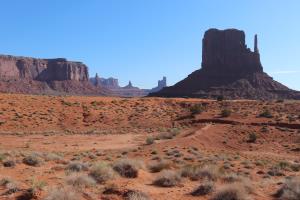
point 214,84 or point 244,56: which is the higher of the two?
point 244,56

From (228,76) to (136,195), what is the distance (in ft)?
406

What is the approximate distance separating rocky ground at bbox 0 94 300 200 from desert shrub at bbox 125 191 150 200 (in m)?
0.07

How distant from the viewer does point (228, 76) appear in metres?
132

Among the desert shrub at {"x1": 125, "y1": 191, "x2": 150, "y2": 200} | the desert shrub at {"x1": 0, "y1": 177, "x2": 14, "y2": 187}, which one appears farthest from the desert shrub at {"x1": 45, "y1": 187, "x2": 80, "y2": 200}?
the desert shrub at {"x1": 0, "y1": 177, "x2": 14, "y2": 187}

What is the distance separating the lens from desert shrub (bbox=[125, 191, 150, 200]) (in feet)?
36.5

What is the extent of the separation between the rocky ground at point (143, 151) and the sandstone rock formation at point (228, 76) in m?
50.1

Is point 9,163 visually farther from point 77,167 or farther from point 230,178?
point 230,178

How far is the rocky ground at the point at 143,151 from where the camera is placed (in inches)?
504

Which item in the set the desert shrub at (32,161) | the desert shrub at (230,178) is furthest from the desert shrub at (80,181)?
the desert shrub at (32,161)

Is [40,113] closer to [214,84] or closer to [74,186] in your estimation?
[74,186]

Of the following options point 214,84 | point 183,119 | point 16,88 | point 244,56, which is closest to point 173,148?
point 183,119

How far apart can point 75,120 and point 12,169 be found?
37780 millimetres

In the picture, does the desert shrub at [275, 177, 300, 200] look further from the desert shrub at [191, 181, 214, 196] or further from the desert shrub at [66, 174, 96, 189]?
the desert shrub at [66, 174, 96, 189]

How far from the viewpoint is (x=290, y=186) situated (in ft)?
42.2
